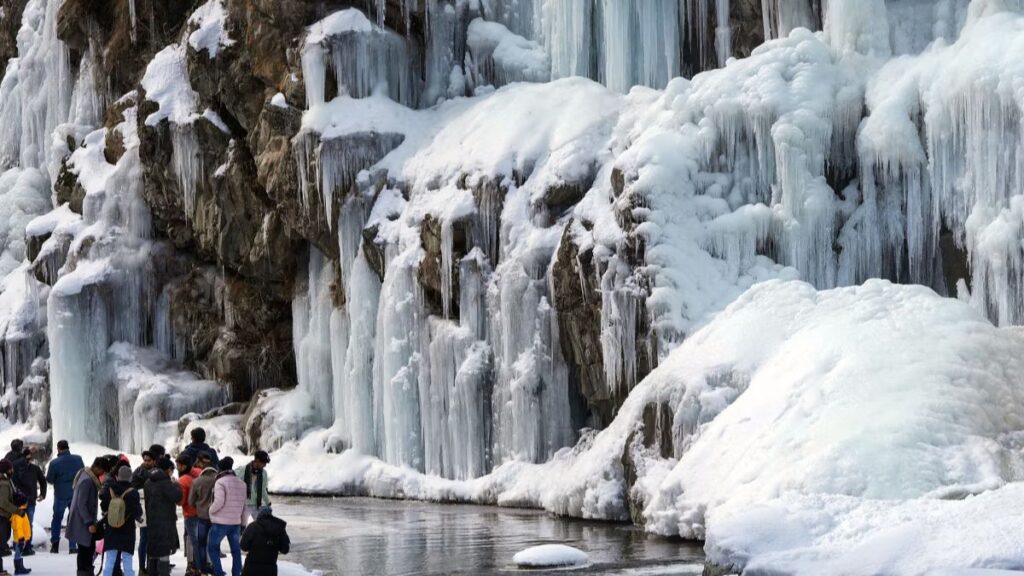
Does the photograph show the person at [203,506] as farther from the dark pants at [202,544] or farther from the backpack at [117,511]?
the backpack at [117,511]

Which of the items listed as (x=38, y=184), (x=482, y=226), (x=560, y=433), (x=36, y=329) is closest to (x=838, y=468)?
(x=560, y=433)

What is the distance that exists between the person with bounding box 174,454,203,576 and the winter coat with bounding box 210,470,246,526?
0.50m

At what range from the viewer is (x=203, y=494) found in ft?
57.2

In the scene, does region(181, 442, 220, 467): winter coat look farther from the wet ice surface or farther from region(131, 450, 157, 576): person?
the wet ice surface

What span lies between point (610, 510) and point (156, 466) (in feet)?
34.5

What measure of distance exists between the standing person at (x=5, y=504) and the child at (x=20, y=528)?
0.15 m

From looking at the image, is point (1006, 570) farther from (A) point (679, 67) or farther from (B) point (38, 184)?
(B) point (38, 184)

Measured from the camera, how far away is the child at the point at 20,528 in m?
18.7

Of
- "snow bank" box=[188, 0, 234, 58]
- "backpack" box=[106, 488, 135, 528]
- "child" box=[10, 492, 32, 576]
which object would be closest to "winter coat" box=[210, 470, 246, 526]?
"backpack" box=[106, 488, 135, 528]

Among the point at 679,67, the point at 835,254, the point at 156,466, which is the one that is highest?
the point at 679,67

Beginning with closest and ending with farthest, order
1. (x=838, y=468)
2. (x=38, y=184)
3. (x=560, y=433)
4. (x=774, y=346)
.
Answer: (x=838, y=468) → (x=774, y=346) → (x=560, y=433) → (x=38, y=184)

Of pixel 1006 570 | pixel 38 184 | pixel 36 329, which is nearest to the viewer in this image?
pixel 1006 570

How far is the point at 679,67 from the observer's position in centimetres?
3584

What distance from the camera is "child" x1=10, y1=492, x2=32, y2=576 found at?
18688mm
